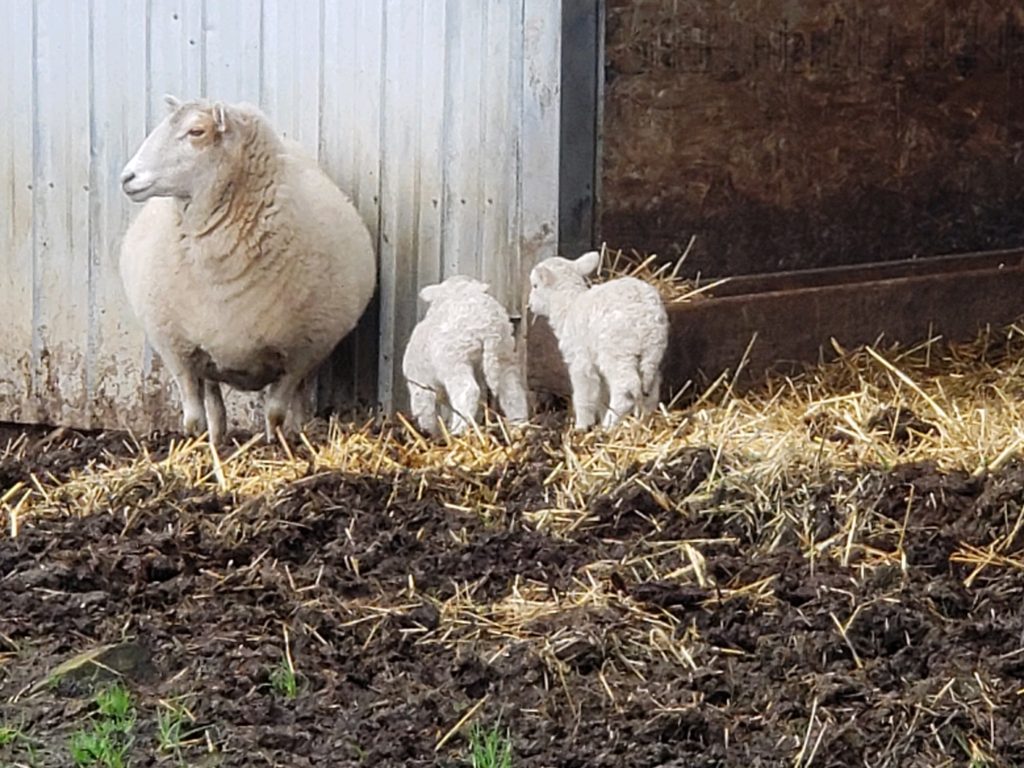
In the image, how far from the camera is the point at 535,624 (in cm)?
529

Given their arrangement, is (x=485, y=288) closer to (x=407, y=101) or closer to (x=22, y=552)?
(x=407, y=101)

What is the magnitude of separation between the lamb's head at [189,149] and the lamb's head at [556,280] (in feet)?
4.50

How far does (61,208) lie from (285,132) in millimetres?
1251

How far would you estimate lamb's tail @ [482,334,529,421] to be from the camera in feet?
24.3

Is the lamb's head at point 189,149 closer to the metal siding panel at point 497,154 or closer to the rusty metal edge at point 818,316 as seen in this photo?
the metal siding panel at point 497,154

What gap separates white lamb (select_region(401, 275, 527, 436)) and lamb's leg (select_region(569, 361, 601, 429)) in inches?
8.8

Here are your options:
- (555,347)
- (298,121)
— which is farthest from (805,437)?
(298,121)

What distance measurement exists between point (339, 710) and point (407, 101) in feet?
13.6

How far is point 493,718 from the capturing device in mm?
4691

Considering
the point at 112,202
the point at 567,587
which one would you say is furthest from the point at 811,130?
the point at 567,587

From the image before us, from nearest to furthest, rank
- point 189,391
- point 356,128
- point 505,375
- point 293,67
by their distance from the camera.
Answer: point 505,375 → point 189,391 → point 356,128 → point 293,67

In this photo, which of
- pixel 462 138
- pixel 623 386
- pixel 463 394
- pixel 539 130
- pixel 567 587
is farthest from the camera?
pixel 462 138

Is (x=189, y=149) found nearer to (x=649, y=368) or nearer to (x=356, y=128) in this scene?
(x=356, y=128)

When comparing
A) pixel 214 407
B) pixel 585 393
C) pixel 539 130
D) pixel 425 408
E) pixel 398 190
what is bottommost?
pixel 214 407
